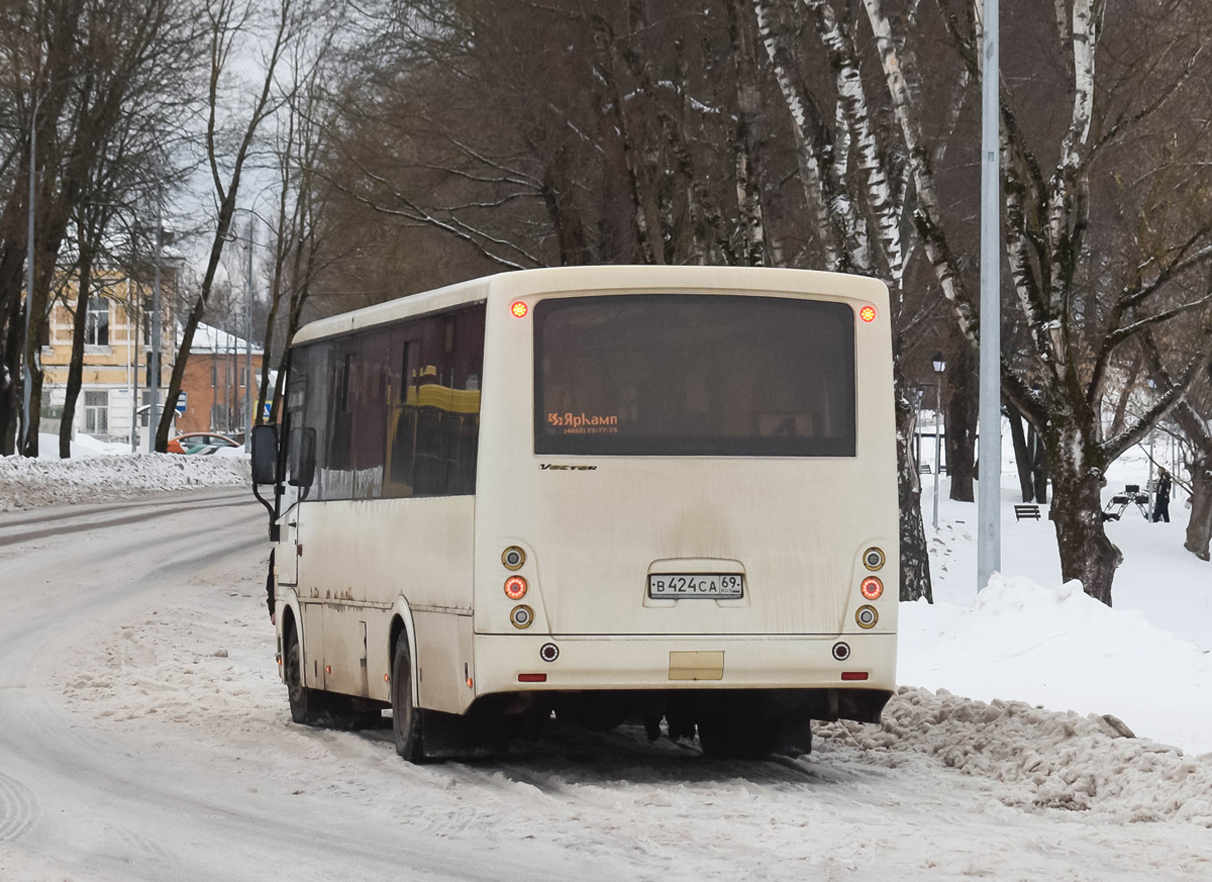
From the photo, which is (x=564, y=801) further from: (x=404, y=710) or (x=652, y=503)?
(x=404, y=710)

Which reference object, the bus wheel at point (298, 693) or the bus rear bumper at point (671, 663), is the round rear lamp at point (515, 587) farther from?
the bus wheel at point (298, 693)

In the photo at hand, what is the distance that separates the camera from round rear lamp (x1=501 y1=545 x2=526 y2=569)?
945cm

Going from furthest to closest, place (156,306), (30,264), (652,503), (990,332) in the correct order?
1. (156,306)
2. (30,264)
3. (990,332)
4. (652,503)

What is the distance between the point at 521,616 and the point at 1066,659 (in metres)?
4.86

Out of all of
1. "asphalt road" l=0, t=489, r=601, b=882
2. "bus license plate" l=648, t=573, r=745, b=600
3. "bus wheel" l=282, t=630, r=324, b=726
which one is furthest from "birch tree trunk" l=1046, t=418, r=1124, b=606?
"bus license plate" l=648, t=573, r=745, b=600

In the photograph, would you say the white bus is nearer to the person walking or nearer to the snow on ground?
the snow on ground

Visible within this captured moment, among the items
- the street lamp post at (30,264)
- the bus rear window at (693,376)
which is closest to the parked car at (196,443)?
the street lamp post at (30,264)

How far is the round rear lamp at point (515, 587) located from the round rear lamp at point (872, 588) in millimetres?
1682

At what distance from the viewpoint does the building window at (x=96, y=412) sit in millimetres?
118562

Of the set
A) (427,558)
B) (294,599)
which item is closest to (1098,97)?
(294,599)

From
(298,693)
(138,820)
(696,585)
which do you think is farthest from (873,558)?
(298,693)

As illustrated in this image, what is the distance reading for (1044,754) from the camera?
1000 centimetres

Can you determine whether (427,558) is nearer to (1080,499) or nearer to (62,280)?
(1080,499)

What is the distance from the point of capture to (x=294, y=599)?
13.2 m
